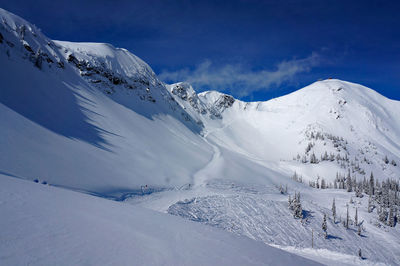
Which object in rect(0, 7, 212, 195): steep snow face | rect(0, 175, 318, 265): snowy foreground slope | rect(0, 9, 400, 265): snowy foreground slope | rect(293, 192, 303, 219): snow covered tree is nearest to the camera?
rect(0, 175, 318, 265): snowy foreground slope

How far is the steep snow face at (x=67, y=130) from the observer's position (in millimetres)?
25359

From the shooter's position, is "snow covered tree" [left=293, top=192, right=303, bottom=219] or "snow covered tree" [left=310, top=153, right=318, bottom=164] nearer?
"snow covered tree" [left=293, top=192, right=303, bottom=219]

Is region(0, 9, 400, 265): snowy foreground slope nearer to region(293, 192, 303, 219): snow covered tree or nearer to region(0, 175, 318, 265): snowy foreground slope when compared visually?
region(0, 175, 318, 265): snowy foreground slope

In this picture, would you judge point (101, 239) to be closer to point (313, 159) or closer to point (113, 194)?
point (113, 194)

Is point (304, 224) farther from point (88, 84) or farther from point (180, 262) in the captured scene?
point (88, 84)

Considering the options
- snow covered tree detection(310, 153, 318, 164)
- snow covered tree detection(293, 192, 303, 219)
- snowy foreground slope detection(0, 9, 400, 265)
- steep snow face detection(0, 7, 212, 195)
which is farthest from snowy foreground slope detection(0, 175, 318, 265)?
snow covered tree detection(310, 153, 318, 164)

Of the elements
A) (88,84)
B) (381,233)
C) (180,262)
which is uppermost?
(88,84)

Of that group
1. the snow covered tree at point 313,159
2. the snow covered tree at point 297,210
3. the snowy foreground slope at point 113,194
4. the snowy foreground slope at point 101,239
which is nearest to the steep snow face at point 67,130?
the snowy foreground slope at point 113,194

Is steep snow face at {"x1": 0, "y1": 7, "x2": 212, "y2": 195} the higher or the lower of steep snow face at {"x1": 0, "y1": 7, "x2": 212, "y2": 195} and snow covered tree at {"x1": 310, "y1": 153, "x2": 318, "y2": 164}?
the lower

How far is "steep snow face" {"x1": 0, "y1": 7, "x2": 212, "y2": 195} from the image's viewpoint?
83.2ft

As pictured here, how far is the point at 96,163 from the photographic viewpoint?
3353cm

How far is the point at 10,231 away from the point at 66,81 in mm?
82718

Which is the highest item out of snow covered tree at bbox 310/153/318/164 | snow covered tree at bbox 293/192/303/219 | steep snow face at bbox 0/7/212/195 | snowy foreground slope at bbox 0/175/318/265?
snow covered tree at bbox 310/153/318/164

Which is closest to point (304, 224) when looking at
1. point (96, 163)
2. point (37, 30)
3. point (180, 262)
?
point (96, 163)
